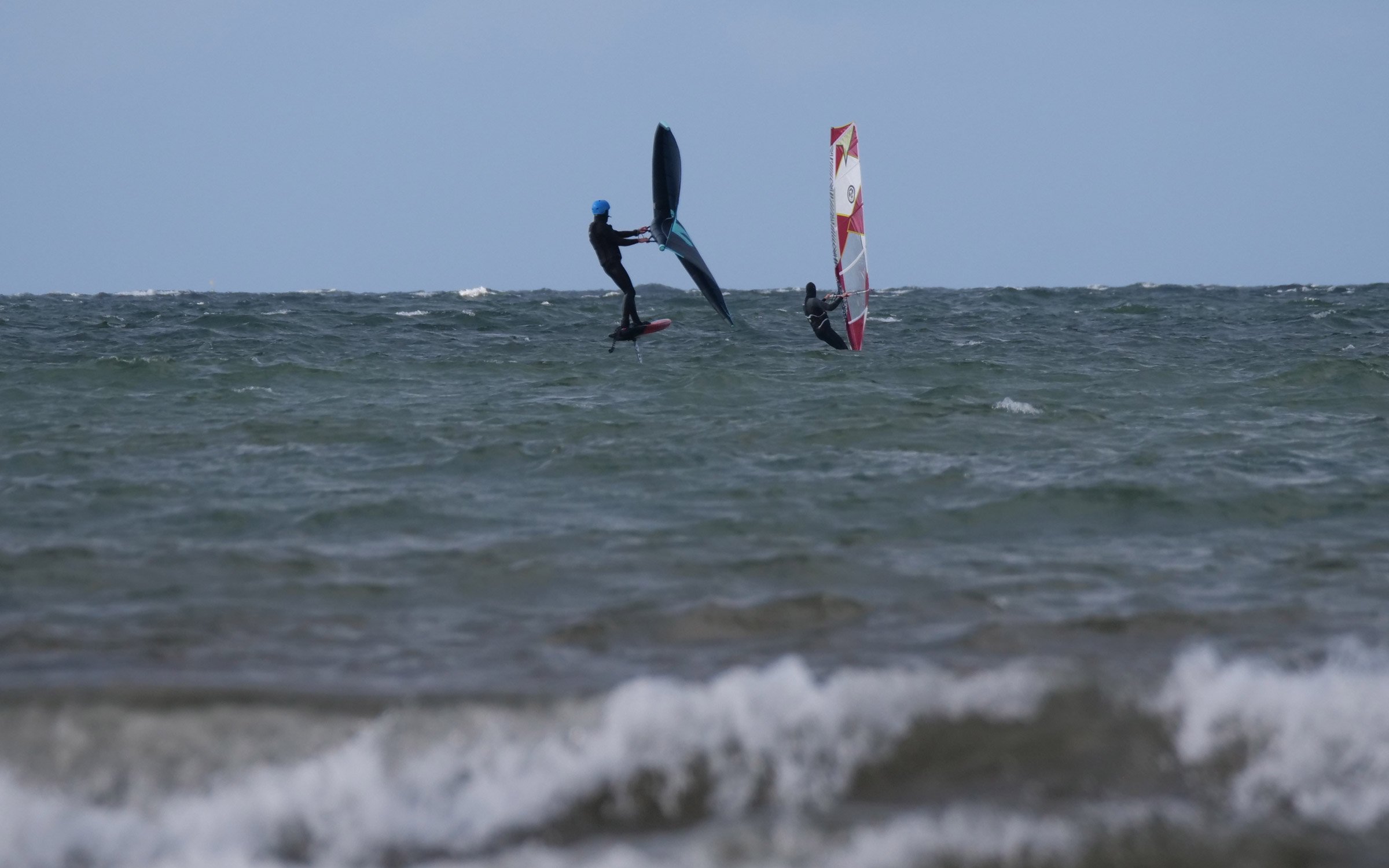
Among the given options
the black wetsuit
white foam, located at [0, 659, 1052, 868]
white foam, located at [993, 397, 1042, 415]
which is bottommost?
white foam, located at [0, 659, 1052, 868]

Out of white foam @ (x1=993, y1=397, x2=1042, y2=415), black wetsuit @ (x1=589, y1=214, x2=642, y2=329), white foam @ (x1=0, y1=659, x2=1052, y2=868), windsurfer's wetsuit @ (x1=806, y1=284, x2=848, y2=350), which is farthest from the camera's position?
windsurfer's wetsuit @ (x1=806, y1=284, x2=848, y2=350)

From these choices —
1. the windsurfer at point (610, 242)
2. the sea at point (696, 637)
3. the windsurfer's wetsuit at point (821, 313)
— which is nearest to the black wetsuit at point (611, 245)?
the windsurfer at point (610, 242)

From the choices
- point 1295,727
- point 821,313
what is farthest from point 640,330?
point 1295,727

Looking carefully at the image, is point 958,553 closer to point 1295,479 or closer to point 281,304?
point 1295,479

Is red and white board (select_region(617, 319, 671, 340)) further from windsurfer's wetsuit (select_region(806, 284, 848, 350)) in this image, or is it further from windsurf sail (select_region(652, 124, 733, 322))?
windsurfer's wetsuit (select_region(806, 284, 848, 350))

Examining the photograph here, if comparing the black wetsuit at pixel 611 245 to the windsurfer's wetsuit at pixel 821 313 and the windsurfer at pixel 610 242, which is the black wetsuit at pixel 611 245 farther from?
the windsurfer's wetsuit at pixel 821 313

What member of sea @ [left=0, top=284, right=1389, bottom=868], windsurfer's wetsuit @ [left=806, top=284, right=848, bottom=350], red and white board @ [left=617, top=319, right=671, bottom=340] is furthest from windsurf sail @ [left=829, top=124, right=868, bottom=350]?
sea @ [left=0, top=284, right=1389, bottom=868]

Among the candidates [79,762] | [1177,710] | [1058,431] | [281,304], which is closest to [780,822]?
[1177,710]

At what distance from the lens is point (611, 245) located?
599 inches

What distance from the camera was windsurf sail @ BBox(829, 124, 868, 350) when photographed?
750 inches

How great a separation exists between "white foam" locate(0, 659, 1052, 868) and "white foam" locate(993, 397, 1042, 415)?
8332mm

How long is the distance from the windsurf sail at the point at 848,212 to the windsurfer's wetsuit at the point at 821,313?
0.49 meters

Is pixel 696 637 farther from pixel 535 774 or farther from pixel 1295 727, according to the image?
pixel 1295 727

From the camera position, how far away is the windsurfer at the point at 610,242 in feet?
49.0
